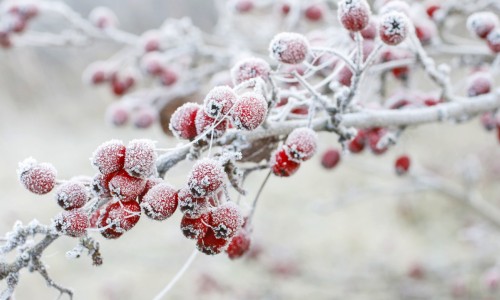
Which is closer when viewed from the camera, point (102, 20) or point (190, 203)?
point (190, 203)

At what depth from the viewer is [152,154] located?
0.69 meters

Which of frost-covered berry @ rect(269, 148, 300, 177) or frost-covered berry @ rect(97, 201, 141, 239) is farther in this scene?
frost-covered berry @ rect(269, 148, 300, 177)

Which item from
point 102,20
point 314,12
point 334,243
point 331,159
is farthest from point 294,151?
point 334,243

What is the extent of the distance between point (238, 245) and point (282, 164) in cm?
19

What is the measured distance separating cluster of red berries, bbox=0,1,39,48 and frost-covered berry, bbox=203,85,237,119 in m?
1.24

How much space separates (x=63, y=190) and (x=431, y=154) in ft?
16.5

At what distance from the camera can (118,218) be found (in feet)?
2.29

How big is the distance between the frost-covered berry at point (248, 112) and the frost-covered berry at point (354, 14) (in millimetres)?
260

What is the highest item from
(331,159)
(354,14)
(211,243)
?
(354,14)

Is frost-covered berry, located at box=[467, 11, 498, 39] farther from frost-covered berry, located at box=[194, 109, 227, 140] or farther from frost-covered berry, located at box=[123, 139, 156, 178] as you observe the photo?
frost-covered berry, located at box=[123, 139, 156, 178]

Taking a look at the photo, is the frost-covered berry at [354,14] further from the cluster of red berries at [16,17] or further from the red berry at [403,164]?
the cluster of red berries at [16,17]

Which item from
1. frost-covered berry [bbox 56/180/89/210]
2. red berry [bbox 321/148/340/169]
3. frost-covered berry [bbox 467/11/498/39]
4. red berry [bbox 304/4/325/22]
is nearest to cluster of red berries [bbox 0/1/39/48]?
red berry [bbox 304/4/325/22]

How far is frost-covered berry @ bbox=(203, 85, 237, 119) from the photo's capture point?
0.71 metres

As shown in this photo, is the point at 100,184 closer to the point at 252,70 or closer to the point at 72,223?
the point at 72,223
